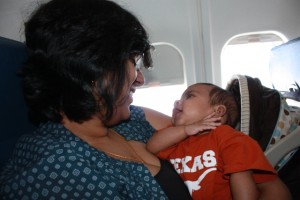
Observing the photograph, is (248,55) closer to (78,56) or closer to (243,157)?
(243,157)

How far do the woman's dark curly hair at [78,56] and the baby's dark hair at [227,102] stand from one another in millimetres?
429

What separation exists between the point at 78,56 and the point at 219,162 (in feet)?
2.03

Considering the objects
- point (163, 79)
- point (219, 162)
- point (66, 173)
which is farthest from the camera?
point (163, 79)

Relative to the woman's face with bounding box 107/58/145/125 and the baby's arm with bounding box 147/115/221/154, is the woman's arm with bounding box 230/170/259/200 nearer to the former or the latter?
the baby's arm with bounding box 147/115/221/154

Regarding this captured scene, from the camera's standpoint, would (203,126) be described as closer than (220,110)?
Yes

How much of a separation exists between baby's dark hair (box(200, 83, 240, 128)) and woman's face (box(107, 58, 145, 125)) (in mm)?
348

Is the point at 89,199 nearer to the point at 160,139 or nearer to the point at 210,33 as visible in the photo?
the point at 160,139

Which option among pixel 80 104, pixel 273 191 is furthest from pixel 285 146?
pixel 80 104

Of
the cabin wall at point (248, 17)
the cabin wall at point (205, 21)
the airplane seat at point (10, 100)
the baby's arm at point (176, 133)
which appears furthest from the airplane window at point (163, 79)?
the airplane seat at point (10, 100)

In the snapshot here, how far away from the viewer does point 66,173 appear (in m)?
0.86

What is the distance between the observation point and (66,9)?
3.03 ft

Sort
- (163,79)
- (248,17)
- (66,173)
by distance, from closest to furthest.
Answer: (66,173) < (248,17) < (163,79)

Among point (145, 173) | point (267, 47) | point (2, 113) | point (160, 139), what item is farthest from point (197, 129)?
point (267, 47)

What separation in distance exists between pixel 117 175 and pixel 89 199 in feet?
0.40
